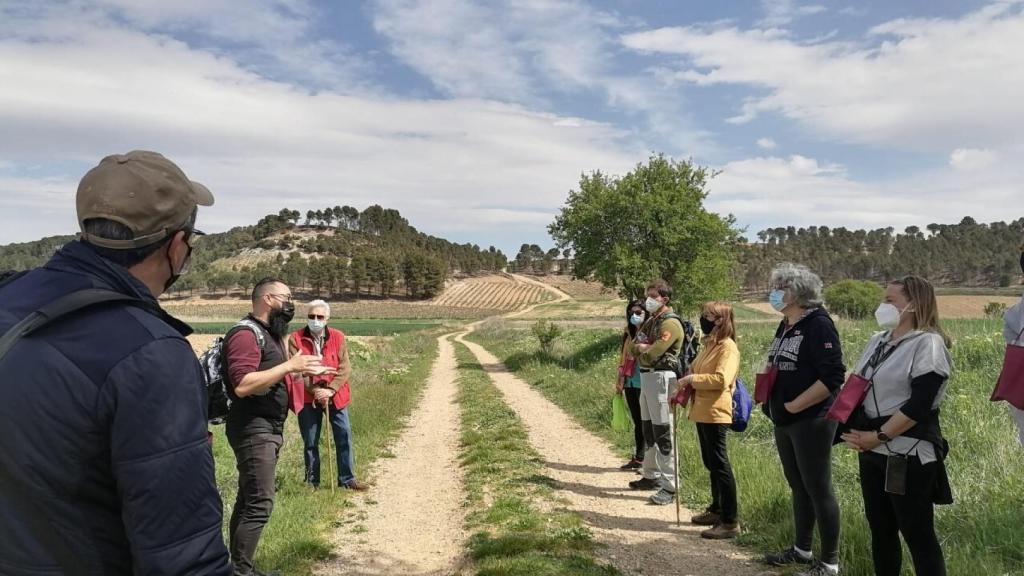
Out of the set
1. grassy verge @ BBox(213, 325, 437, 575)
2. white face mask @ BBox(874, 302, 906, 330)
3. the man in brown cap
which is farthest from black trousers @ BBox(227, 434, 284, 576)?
Result: white face mask @ BBox(874, 302, 906, 330)

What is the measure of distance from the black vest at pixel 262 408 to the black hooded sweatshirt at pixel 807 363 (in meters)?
4.19

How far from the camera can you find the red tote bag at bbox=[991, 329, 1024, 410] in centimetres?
325

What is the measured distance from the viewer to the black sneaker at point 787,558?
517cm

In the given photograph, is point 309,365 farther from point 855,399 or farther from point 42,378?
point 855,399

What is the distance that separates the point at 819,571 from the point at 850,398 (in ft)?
5.37

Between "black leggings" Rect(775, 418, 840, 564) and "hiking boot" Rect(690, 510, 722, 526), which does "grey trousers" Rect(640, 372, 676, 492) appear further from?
"black leggings" Rect(775, 418, 840, 564)

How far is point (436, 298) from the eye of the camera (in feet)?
390

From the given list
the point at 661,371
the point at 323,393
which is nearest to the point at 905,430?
the point at 661,371

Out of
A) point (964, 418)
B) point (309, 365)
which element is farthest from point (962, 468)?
point (309, 365)

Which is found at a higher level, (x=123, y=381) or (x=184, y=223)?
(x=184, y=223)

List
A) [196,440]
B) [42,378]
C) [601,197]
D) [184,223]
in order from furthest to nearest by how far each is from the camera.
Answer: [601,197], [184,223], [196,440], [42,378]

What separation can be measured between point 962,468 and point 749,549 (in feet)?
9.55

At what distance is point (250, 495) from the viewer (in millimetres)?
4789

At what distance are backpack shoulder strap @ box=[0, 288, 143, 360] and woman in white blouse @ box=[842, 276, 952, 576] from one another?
4.41m
